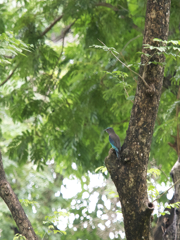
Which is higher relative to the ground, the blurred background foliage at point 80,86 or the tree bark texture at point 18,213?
the blurred background foliage at point 80,86

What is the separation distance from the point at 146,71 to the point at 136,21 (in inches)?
128

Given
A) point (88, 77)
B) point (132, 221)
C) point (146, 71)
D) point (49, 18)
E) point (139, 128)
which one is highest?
point (49, 18)

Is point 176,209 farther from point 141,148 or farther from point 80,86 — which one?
point 80,86

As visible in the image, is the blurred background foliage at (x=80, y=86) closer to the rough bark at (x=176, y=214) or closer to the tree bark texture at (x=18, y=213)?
the rough bark at (x=176, y=214)

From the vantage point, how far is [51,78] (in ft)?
16.2

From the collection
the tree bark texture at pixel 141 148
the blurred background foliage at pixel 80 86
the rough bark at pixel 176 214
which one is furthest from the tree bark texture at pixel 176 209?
the tree bark texture at pixel 141 148

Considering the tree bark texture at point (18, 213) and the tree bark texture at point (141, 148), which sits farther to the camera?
the tree bark texture at point (18, 213)

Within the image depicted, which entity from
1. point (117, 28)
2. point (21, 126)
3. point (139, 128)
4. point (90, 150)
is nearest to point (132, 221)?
point (139, 128)

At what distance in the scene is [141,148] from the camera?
2293 millimetres

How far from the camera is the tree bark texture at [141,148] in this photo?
7.13 ft

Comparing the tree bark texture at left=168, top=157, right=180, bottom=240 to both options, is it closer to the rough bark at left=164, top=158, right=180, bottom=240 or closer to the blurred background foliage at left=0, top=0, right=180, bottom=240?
the rough bark at left=164, top=158, right=180, bottom=240

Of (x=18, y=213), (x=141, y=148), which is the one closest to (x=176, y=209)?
(x=141, y=148)

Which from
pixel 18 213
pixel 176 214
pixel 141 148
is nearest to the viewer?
pixel 141 148

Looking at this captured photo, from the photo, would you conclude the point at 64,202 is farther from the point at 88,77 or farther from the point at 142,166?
the point at 142,166
